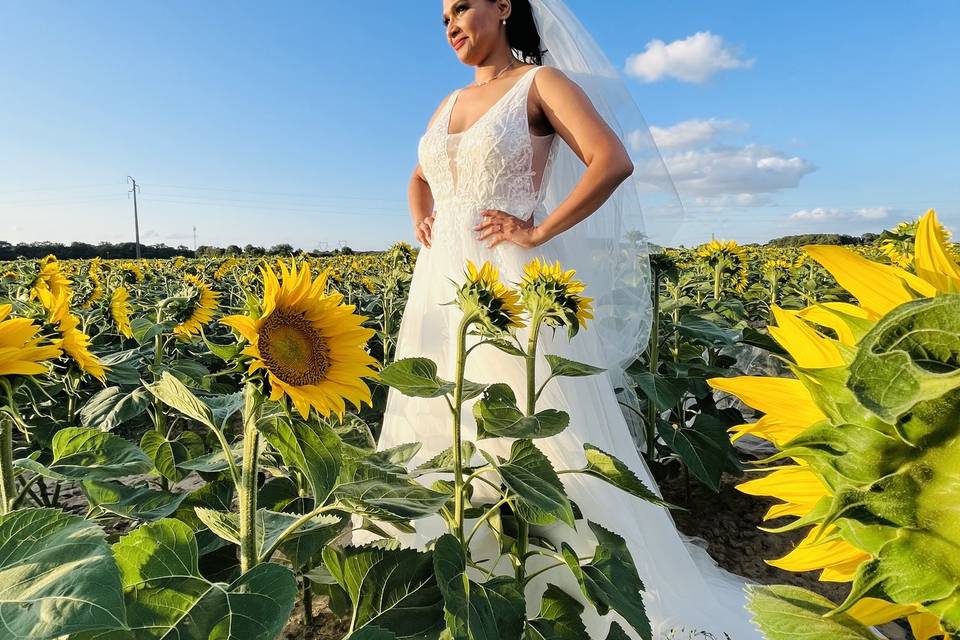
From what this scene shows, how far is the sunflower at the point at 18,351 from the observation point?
2.38 feet

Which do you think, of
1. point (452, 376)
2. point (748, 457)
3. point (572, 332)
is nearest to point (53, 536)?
point (572, 332)

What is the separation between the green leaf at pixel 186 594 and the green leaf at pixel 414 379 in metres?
0.43

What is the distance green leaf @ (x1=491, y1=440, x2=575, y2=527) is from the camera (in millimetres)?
944

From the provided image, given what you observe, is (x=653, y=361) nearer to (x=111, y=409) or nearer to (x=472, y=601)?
(x=472, y=601)

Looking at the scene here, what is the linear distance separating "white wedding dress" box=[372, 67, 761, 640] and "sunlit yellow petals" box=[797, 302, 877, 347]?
120cm

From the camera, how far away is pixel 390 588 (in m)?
0.92

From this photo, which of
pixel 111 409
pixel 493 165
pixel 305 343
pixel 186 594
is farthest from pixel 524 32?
pixel 186 594

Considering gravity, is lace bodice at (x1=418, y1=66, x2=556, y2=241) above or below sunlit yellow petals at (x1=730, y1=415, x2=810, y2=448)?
above

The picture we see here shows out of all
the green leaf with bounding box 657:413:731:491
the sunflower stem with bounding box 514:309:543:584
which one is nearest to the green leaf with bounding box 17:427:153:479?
the sunflower stem with bounding box 514:309:543:584

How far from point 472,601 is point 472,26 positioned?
1.89m

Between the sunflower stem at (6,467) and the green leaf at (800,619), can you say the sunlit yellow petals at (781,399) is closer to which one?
the green leaf at (800,619)

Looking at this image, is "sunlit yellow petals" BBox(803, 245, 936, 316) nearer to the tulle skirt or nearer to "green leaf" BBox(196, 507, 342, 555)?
"green leaf" BBox(196, 507, 342, 555)

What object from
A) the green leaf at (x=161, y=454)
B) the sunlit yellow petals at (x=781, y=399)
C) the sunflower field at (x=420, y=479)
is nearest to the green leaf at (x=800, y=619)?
the sunflower field at (x=420, y=479)

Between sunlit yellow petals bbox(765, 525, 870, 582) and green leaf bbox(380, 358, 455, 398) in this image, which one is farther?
green leaf bbox(380, 358, 455, 398)
